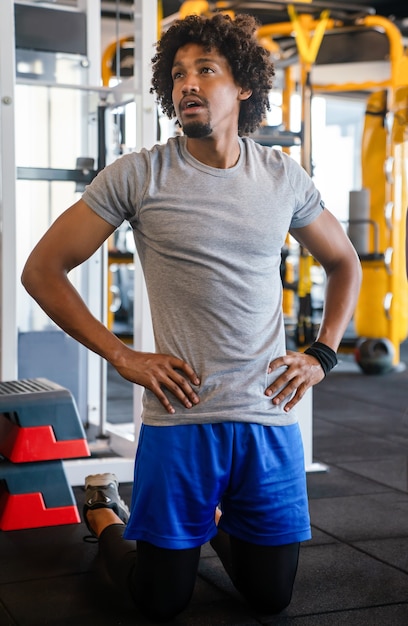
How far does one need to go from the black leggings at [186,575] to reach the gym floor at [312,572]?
0.06m

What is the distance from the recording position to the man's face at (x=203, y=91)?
5.64 feet

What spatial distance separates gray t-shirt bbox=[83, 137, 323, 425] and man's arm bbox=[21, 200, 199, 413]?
0.14 feet

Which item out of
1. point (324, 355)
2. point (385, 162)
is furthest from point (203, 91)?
point (385, 162)

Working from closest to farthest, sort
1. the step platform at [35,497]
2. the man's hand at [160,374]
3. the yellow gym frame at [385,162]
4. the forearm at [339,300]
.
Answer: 1. the man's hand at [160,374]
2. the forearm at [339,300]
3. the step platform at [35,497]
4. the yellow gym frame at [385,162]

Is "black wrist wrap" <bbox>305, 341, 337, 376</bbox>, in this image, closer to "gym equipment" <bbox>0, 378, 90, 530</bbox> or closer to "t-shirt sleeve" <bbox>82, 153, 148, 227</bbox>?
"t-shirt sleeve" <bbox>82, 153, 148, 227</bbox>

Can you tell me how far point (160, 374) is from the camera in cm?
166

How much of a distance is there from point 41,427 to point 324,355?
105 cm

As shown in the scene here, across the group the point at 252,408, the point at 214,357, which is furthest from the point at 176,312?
the point at 252,408

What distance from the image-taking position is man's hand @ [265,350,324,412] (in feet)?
5.76

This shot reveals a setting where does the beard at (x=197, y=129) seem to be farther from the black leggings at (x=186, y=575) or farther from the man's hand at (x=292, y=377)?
the black leggings at (x=186, y=575)

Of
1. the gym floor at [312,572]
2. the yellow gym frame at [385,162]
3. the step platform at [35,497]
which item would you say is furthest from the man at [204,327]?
the yellow gym frame at [385,162]

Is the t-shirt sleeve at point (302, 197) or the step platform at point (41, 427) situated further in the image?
the step platform at point (41, 427)

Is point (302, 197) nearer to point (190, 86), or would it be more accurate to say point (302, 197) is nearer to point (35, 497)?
point (190, 86)

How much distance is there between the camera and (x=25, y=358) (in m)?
3.51
